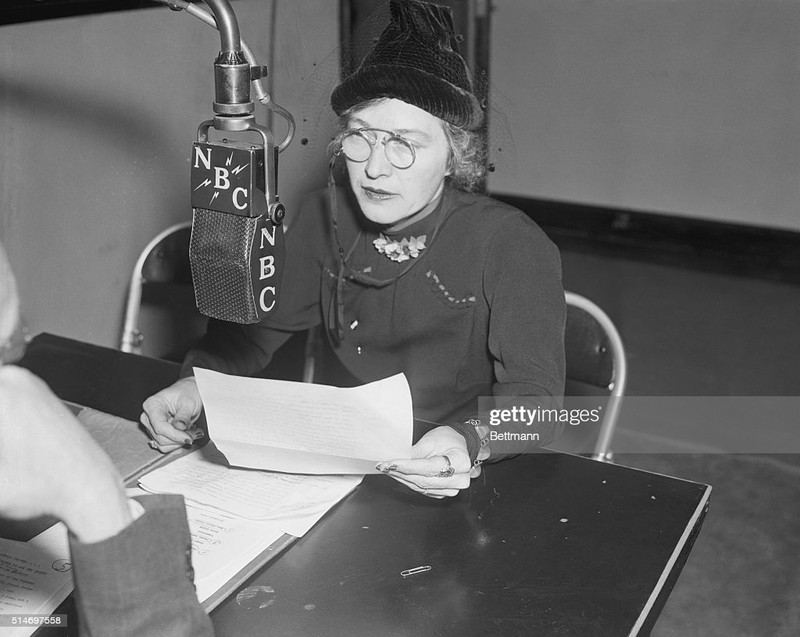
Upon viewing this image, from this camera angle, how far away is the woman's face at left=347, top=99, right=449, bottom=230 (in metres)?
1.21

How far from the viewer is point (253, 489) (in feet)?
3.27

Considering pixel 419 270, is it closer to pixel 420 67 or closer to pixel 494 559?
pixel 420 67

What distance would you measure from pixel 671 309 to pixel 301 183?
2414mm

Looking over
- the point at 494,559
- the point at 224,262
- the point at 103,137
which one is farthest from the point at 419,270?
the point at 103,137

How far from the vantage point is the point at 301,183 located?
5.93ft

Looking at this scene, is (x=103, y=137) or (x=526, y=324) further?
(x=103, y=137)

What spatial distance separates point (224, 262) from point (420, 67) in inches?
23.2

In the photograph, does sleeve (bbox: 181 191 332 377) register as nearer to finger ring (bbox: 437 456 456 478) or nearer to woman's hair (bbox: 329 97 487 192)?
woman's hair (bbox: 329 97 487 192)

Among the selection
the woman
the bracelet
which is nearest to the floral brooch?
the woman

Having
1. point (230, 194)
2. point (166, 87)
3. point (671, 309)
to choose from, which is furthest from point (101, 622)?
point (671, 309)

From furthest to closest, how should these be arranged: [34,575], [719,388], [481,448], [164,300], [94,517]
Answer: [719,388]
[164,300]
[481,448]
[34,575]
[94,517]

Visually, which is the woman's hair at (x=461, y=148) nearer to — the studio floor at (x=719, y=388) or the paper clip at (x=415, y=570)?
the paper clip at (x=415, y=570)

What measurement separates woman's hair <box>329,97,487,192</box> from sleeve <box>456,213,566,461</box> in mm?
111

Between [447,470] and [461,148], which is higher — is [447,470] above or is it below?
below
